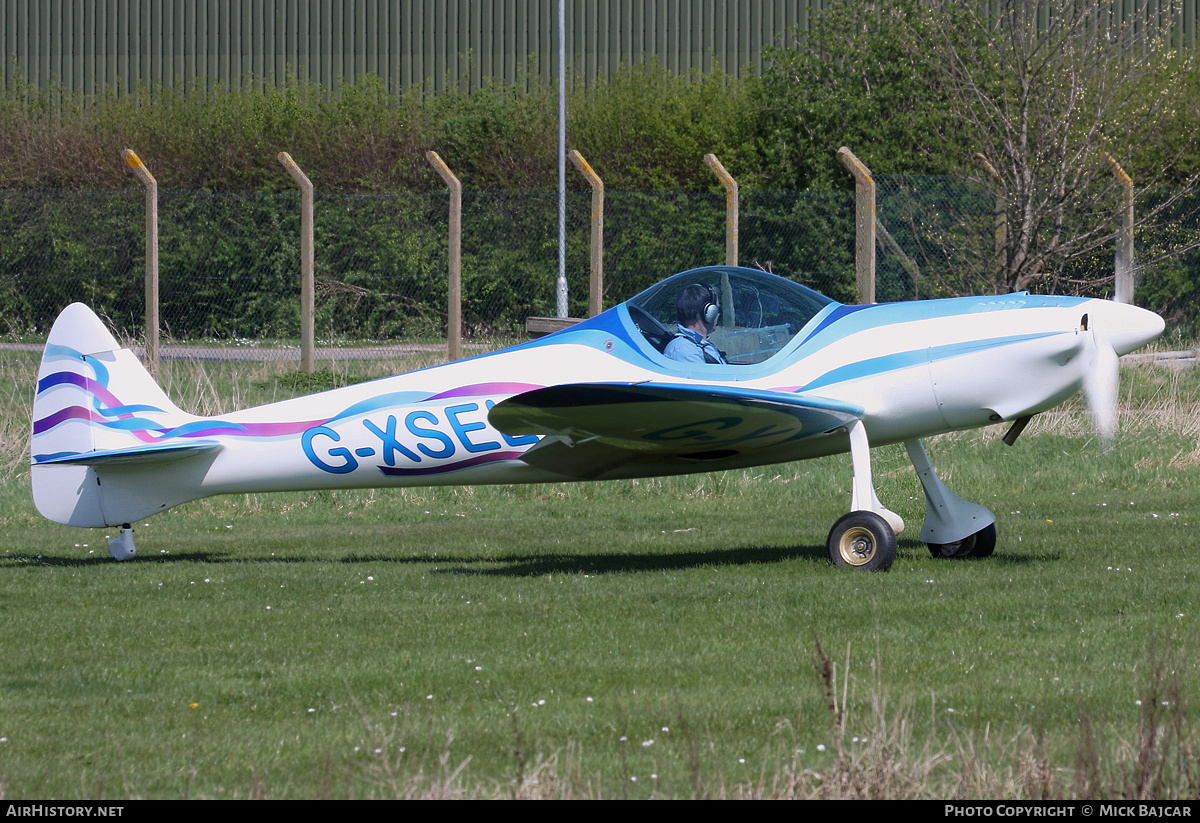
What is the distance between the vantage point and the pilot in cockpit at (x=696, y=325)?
862 centimetres

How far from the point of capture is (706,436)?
8.49 m

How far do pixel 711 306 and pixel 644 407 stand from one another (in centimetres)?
107

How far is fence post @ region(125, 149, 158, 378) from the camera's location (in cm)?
1530

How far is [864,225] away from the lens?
15.3 meters

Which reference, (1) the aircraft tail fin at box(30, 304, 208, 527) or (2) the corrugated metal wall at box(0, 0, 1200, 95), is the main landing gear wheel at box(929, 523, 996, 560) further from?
(2) the corrugated metal wall at box(0, 0, 1200, 95)

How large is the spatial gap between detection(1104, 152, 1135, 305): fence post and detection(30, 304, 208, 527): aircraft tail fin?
11483mm

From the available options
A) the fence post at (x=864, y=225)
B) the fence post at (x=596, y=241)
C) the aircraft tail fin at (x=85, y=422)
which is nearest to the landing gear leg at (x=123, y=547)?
the aircraft tail fin at (x=85, y=422)

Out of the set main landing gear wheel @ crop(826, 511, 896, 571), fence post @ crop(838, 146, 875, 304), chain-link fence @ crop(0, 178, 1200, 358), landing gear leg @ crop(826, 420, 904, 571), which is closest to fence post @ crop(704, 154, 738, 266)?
fence post @ crop(838, 146, 875, 304)

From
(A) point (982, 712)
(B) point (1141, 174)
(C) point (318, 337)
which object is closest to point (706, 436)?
(A) point (982, 712)

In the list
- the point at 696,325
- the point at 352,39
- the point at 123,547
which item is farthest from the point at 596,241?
the point at 352,39

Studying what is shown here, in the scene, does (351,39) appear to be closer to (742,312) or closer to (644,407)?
(742,312)
